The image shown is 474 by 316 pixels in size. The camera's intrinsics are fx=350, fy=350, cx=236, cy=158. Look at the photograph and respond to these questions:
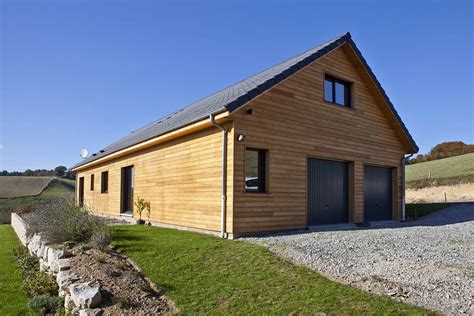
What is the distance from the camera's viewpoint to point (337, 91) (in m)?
12.3

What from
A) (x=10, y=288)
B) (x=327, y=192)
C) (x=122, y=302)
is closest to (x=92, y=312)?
(x=122, y=302)

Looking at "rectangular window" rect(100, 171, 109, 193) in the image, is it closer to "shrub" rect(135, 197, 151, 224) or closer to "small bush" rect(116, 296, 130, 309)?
"shrub" rect(135, 197, 151, 224)

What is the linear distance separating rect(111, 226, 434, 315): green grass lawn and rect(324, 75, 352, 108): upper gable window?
21.9ft

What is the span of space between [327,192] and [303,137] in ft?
7.03

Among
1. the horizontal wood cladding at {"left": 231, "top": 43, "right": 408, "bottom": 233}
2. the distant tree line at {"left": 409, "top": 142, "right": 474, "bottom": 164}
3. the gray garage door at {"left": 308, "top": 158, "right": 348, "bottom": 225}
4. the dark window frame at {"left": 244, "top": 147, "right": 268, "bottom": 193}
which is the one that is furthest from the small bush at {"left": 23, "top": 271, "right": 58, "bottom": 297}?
the distant tree line at {"left": 409, "top": 142, "right": 474, "bottom": 164}

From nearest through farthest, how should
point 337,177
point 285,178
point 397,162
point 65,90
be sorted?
1. point 285,178
2. point 337,177
3. point 65,90
4. point 397,162

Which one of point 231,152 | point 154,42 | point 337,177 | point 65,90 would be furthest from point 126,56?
point 337,177

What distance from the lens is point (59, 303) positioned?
5.74m

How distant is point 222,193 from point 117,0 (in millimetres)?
6462

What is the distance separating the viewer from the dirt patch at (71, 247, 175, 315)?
15.2 ft

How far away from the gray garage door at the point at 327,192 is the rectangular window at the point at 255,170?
193 cm

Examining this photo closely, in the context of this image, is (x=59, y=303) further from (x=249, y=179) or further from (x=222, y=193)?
(x=249, y=179)

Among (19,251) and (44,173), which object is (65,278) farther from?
(44,173)

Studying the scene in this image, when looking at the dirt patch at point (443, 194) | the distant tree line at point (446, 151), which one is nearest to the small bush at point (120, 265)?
the dirt patch at point (443, 194)
